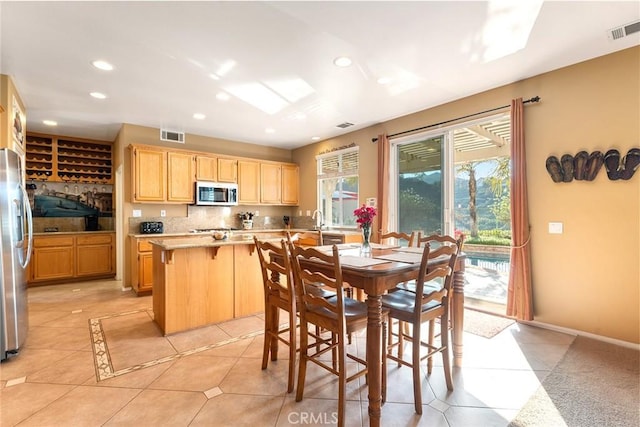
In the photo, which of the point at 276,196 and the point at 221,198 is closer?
the point at 221,198

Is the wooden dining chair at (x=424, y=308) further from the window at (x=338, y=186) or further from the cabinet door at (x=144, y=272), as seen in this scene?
the cabinet door at (x=144, y=272)

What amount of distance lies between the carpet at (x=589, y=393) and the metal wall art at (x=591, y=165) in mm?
1570

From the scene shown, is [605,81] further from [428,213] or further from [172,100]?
[172,100]

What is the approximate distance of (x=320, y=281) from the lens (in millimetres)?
1680

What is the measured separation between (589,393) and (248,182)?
5341 millimetres

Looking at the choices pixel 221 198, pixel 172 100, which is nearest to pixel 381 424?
pixel 172 100

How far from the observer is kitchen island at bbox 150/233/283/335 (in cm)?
295

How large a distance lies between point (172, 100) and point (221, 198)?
79.5 inches

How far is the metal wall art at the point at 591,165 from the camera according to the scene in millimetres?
2585

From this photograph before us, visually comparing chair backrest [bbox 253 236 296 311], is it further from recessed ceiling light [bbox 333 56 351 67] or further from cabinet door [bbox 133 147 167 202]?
cabinet door [bbox 133 147 167 202]

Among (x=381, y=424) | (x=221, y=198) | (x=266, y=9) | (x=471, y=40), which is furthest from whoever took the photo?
(x=221, y=198)

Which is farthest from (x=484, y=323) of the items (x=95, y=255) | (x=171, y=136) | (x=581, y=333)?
(x=95, y=255)

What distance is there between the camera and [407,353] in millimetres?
2564

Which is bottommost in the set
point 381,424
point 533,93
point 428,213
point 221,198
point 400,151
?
point 381,424
